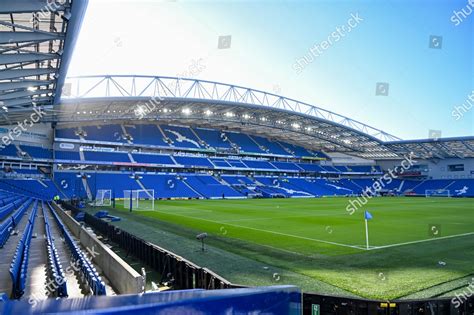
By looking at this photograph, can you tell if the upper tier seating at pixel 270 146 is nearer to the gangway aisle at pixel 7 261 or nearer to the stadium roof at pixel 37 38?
the stadium roof at pixel 37 38

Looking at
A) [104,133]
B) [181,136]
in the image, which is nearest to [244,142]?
[181,136]

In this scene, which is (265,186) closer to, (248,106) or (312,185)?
(312,185)

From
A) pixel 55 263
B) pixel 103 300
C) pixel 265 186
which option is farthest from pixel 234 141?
pixel 103 300

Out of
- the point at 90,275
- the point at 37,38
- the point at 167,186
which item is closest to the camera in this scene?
the point at 90,275

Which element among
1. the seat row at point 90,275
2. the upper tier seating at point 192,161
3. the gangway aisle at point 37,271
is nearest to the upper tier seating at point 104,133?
the upper tier seating at point 192,161

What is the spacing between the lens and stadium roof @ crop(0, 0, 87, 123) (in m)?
11.0

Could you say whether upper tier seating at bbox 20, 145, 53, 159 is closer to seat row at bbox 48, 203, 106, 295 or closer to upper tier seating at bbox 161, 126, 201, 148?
upper tier seating at bbox 161, 126, 201, 148

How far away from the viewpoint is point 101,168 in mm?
58375

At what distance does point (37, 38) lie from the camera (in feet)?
44.8

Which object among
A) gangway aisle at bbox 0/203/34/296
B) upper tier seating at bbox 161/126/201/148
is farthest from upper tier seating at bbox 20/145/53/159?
gangway aisle at bbox 0/203/34/296

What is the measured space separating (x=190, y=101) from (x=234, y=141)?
28.5m

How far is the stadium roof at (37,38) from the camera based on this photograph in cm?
1104

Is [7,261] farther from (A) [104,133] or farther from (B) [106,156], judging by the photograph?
(A) [104,133]

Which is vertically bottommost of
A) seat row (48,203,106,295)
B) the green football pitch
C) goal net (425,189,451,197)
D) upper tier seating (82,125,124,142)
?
goal net (425,189,451,197)
